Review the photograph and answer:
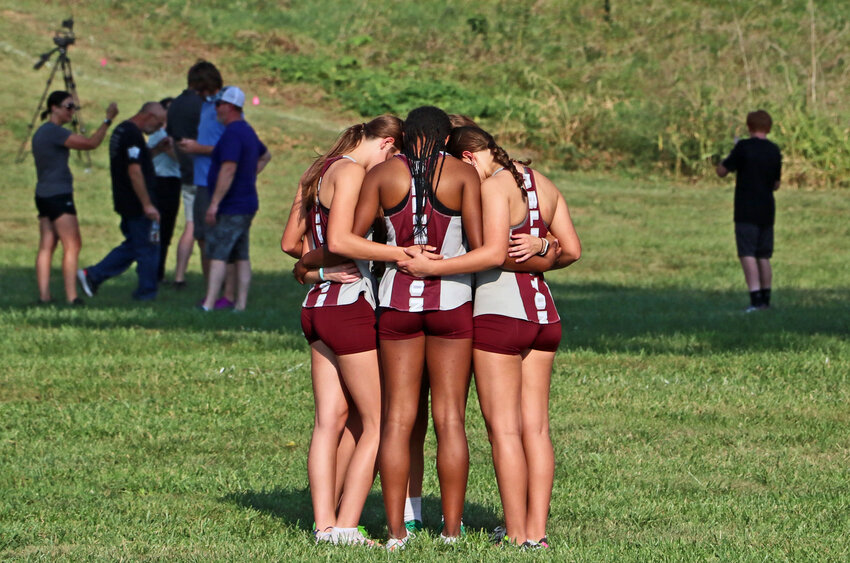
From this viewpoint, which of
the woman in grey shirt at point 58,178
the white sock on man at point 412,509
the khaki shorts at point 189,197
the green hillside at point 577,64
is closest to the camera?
the white sock on man at point 412,509

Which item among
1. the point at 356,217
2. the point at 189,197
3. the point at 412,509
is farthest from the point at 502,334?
the point at 189,197

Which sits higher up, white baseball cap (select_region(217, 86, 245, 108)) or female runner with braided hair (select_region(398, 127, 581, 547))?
white baseball cap (select_region(217, 86, 245, 108))

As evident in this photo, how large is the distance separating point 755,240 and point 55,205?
6903mm

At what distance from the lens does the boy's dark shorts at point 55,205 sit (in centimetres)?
1226

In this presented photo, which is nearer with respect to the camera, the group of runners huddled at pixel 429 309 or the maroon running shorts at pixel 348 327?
the group of runners huddled at pixel 429 309

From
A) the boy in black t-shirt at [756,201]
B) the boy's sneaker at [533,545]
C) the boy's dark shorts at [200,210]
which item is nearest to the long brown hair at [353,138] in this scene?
the boy's sneaker at [533,545]

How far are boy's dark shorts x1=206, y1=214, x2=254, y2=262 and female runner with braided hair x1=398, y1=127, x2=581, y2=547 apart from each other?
6.80 metres

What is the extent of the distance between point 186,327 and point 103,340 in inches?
35.0

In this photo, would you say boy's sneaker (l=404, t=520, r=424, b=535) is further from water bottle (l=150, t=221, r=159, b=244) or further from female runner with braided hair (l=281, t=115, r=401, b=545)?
water bottle (l=150, t=221, r=159, b=244)

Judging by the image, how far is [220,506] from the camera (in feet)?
19.6

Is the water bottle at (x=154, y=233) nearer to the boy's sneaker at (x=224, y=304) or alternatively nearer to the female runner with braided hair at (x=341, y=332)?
the boy's sneaker at (x=224, y=304)

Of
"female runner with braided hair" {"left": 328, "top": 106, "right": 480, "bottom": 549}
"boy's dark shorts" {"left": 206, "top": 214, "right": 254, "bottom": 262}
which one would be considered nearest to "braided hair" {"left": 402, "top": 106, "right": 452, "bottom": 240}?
"female runner with braided hair" {"left": 328, "top": 106, "right": 480, "bottom": 549}

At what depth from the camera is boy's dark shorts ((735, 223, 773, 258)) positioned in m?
12.8

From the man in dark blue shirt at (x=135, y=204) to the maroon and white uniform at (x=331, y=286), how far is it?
7669 mm
